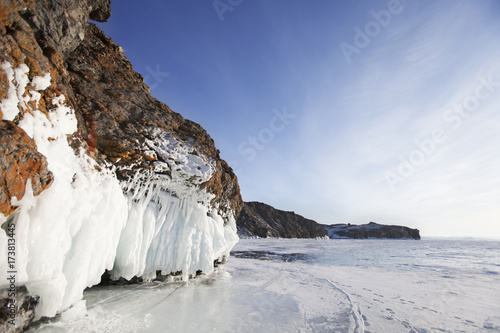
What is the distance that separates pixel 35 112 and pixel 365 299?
8781 millimetres

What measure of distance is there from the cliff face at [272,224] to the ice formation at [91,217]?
56.5 m

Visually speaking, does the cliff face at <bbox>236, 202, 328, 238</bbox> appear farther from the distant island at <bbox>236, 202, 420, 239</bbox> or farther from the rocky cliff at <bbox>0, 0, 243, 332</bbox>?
the rocky cliff at <bbox>0, 0, 243, 332</bbox>

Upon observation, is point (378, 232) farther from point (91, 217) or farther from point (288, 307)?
point (91, 217)

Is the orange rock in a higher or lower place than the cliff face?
lower

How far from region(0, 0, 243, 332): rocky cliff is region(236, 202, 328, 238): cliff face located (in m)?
56.6

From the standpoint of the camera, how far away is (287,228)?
87.9m

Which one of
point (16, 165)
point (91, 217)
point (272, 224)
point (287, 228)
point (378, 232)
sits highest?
point (272, 224)

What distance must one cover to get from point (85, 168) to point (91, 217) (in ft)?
3.58

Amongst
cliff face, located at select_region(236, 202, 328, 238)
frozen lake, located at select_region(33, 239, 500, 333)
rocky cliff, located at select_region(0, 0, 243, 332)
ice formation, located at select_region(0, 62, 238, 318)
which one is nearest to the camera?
rocky cliff, located at select_region(0, 0, 243, 332)

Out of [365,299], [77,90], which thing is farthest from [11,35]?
[365,299]

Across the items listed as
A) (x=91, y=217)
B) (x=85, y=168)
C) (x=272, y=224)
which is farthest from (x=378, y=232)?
(x=85, y=168)

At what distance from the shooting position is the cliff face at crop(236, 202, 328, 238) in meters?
67.9

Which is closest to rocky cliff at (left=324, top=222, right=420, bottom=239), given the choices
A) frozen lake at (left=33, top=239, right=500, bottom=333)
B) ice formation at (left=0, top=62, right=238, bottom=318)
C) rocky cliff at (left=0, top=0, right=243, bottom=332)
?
frozen lake at (left=33, top=239, right=500, bottom=333)

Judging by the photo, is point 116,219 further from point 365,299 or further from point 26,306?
point 365,299
